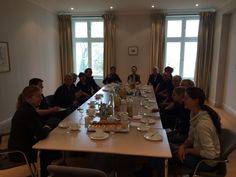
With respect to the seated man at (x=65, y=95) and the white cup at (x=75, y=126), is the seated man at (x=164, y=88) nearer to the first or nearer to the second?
the seated man at (x=65, y=95)

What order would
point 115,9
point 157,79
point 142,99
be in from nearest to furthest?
1. point 142,99
2. point 157,79
3. point 115,9

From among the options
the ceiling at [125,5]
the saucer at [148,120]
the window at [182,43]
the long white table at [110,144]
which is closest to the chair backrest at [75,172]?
the long white table at [110,144]

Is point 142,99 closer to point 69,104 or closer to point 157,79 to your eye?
point 69,104

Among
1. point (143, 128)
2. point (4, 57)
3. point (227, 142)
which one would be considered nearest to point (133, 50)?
point (4, 57)

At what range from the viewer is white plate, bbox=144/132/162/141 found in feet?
6.35

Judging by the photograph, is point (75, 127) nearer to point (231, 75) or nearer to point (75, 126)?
point (75, 126)

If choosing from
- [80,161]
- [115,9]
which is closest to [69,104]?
[80,161]

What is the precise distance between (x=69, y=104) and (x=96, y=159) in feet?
4.19

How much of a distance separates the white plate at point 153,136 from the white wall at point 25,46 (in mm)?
3519

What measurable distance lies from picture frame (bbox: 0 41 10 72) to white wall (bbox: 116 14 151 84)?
11.9 ft

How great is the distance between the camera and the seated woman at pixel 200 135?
1757 millimetres

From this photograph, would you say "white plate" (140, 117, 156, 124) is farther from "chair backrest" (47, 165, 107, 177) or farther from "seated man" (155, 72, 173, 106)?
"seated man" (155, 72, 173, 106)

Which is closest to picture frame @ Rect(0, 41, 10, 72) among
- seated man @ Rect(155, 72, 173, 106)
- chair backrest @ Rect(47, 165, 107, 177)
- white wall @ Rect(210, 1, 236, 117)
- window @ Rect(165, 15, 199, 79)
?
seated man @ Rect(155, 72, 173, 106)

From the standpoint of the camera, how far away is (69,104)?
3.86m
